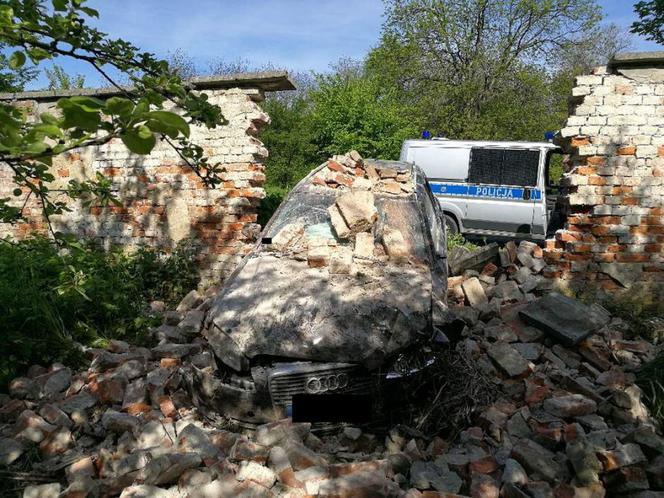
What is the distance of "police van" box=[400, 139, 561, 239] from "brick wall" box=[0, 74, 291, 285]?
3.56m

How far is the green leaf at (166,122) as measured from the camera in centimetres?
94

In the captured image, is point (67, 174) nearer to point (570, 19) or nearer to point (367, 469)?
point (367, 469)

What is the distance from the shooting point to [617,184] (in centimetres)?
591

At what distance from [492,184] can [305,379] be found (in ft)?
21.4

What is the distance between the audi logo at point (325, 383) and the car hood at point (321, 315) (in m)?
0.11

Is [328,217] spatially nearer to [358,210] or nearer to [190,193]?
[358,210]

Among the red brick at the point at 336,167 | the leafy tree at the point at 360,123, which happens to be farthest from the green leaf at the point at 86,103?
the leafy tree at the point at 360,123

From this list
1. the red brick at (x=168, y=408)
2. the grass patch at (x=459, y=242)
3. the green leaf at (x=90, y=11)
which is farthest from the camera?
the grass patch at (x=459, y=242)

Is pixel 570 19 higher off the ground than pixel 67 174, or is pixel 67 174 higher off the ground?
pixel 570 19

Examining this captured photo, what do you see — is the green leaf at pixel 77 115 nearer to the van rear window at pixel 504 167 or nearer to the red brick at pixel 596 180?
the red brick at pixel 596 180

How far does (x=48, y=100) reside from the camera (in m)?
7.09

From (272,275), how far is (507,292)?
3.41m

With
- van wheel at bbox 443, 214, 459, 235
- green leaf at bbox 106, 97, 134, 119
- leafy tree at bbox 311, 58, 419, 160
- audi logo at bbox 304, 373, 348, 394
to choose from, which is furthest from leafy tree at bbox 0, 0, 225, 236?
leafy tree at bbox 311, 58, 419, 160

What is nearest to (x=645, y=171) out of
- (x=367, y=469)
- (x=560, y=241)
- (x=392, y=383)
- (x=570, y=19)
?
(x=560, y=241)
